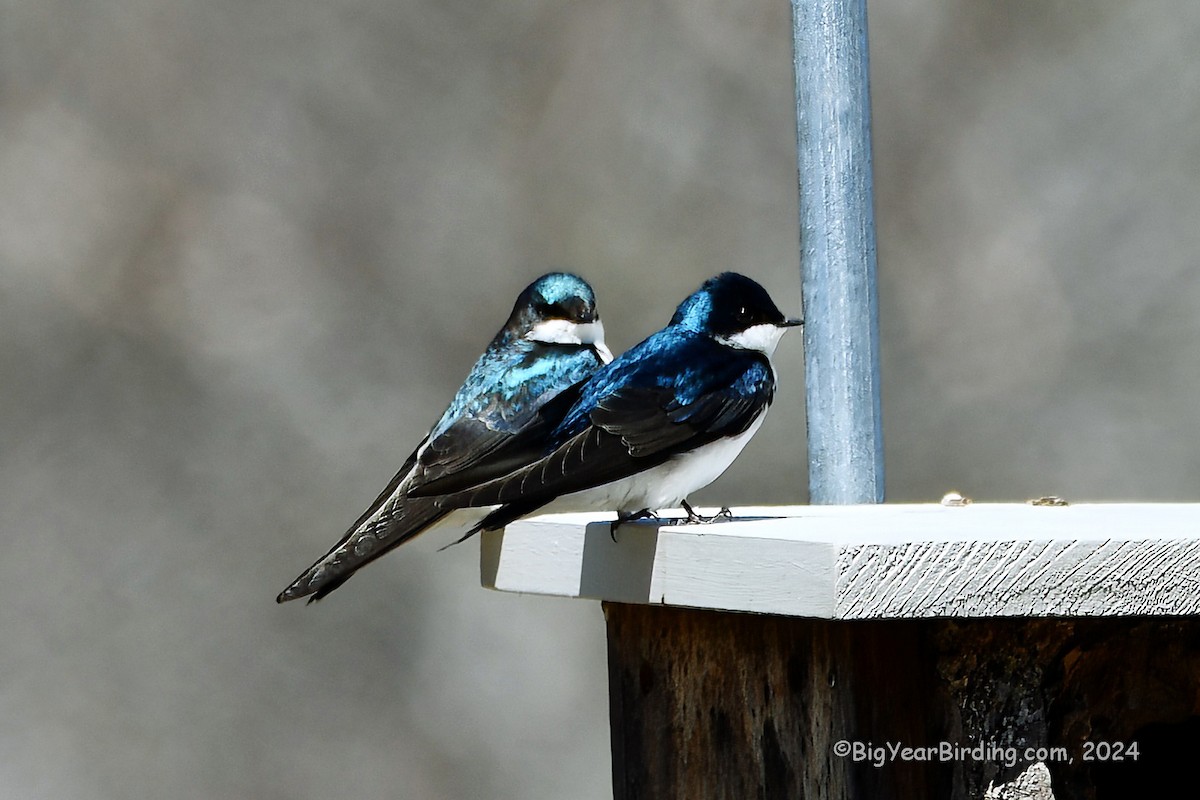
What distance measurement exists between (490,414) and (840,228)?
660mm

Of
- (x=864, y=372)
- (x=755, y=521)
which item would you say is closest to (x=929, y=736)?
(x=755, y=521)

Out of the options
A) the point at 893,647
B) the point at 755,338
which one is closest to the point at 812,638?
the point at 893,647

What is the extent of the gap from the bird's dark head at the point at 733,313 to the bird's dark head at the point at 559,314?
0.69 metres

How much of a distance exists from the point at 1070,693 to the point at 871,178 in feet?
2.30

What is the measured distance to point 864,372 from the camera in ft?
6.05

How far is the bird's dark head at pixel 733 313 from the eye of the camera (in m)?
1.85

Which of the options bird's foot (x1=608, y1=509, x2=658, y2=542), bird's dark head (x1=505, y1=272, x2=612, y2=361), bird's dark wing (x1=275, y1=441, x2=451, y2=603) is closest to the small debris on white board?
bird's foot (x1=608, y1=509, x2=658, y2=542)

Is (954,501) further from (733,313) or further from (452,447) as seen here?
(452,447)

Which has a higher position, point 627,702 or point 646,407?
point 646,407

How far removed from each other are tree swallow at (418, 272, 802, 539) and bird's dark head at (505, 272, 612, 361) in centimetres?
79

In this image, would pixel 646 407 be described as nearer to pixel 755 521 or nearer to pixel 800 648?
pixel 755 521

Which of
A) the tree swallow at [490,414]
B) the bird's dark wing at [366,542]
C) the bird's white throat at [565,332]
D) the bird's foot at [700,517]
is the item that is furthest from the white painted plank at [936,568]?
the bird's white throat at [565,332]

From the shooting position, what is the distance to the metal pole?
1.84m

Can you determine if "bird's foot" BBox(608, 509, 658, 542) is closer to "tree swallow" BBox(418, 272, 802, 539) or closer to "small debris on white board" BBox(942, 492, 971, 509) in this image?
"tree swallow" BBox(418, 272, 802, 539)
